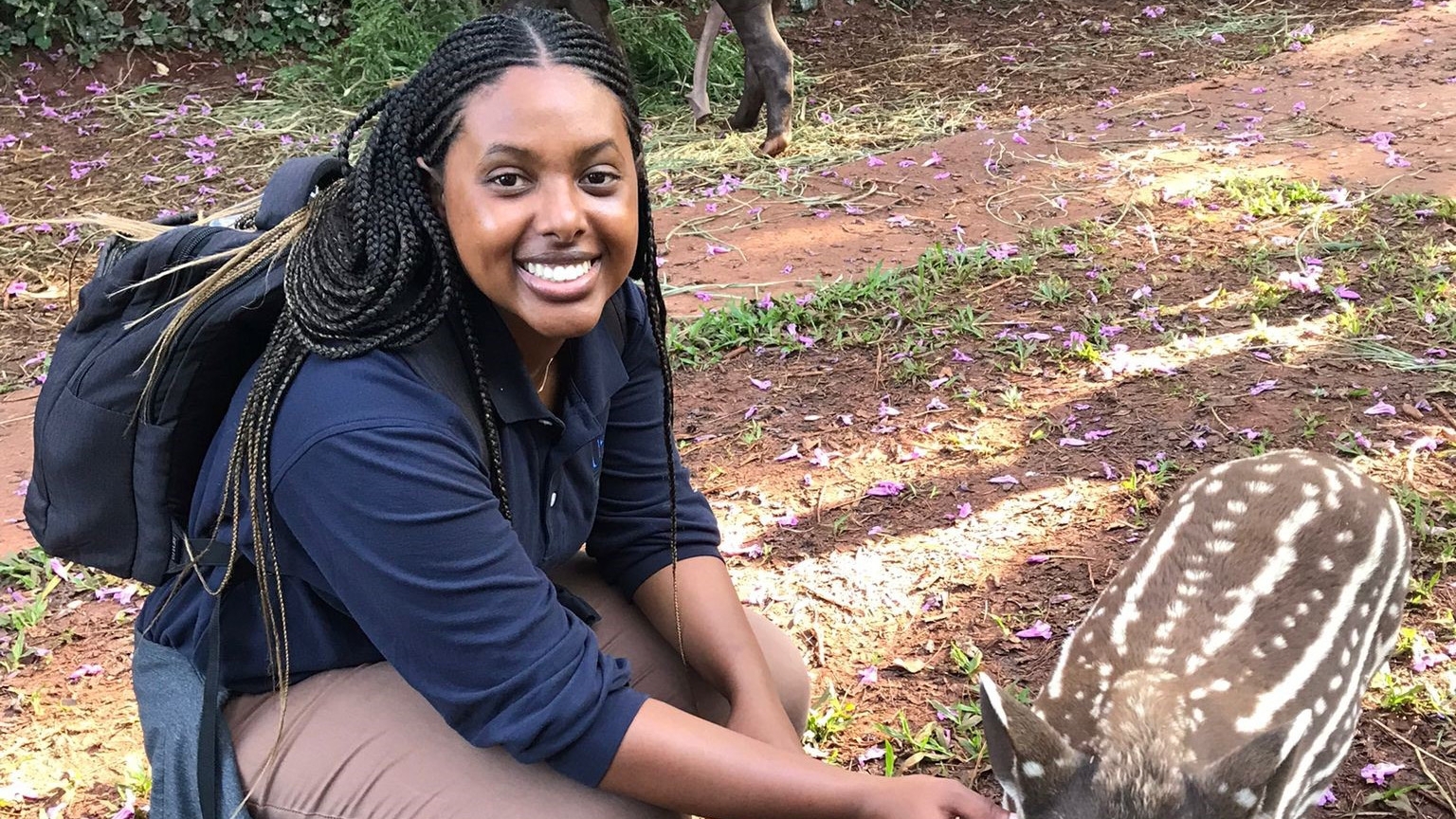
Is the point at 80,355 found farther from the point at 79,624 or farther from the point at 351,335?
the point at 79,624

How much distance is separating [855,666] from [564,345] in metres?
1.48

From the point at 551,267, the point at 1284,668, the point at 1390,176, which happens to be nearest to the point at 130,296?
the point at 551,267

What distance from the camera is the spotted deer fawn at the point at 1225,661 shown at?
2006 mm

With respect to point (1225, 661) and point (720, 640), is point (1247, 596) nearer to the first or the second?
point (1225, 661)

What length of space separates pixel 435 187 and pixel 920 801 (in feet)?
4.30

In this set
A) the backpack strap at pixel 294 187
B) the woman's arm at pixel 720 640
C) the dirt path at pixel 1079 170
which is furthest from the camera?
the dirt path at pixel 1079 170

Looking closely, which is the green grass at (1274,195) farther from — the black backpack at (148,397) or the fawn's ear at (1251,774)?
the black backpack at (148,397)

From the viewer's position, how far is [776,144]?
766 cm

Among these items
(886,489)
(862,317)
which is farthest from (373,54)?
(886,489)

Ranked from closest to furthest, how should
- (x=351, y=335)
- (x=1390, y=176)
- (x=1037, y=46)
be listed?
(x=351, y=335), (x=1390, y=176), (x=1037, y=46)

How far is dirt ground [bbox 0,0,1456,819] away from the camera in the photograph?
126 inches

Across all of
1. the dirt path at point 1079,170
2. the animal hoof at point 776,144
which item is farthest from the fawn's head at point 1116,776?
the animal hoof at point 776,144

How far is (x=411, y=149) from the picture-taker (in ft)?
6.22

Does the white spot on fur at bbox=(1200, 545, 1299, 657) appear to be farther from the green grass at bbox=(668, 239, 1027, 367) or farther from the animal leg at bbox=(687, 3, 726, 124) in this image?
the animal leg at bbox=(687, 3, 726, 124)
